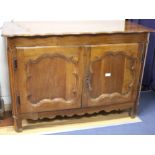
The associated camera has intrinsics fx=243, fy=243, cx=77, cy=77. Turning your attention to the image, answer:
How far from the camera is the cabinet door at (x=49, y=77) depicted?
1.70 meters

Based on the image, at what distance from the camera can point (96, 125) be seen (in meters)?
2.05

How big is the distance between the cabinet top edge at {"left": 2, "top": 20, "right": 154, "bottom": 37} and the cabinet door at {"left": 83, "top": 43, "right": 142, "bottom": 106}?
0.40ft

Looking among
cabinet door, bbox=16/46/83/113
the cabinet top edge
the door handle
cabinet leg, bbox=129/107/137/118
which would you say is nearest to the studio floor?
cabinet leg, bbox=129/107/137/118

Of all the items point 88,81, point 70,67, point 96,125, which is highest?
point 70,67

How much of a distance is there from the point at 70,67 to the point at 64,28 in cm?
29

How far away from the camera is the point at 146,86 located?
8.87 feet

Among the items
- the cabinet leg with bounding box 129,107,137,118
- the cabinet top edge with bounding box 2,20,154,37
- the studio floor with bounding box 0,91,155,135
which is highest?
the cabinet top edge with bounding box 2,20,154,37

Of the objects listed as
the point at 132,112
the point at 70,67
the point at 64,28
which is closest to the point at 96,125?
the point at 132,112

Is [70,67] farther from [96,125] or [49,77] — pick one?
[96,125]

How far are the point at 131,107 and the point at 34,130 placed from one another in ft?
2.82

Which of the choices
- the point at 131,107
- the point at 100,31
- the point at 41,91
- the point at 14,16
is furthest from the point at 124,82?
the point at 14,16

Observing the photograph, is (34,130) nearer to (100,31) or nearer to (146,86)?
(100,31)

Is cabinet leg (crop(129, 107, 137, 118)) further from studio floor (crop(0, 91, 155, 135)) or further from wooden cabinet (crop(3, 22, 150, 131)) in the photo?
wooden cabinet (crop(3, 22, 150, 131))

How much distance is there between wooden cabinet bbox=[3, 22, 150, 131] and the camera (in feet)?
5.51
